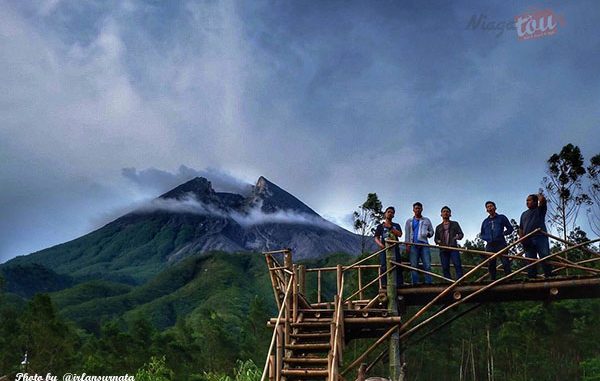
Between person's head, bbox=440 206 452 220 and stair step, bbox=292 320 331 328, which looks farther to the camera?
person's head, bbox=440 206 452 220

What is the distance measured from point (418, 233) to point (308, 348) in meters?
3.02

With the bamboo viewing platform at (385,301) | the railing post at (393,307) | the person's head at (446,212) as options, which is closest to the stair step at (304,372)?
the bamboo viewing platform at (385,301)

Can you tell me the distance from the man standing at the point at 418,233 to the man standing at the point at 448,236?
0.68ft

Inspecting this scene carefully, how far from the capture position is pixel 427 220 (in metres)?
11.2

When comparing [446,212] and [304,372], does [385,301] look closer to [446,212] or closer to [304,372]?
[446,212]

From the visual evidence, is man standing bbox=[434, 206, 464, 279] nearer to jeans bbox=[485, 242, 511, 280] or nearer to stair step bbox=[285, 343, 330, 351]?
jeans bbox=[485, 242, 511, 280]

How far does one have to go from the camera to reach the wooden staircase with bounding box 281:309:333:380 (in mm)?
9781

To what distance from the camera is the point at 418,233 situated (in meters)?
11.1

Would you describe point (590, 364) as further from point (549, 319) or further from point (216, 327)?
point (216, 327)

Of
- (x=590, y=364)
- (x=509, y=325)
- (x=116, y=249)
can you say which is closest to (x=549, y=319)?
(x=509, y=325)

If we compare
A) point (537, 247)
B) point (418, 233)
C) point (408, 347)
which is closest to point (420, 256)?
point (418, 233)

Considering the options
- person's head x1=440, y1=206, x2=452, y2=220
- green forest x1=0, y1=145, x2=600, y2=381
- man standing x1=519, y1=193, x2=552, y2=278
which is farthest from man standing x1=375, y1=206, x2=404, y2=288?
green forest x1=0, y1=145, x2=600, y2=381

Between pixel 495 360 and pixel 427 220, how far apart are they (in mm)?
28753

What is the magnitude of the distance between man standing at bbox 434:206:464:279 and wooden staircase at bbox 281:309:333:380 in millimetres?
2488
